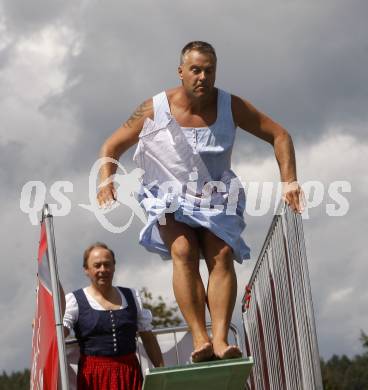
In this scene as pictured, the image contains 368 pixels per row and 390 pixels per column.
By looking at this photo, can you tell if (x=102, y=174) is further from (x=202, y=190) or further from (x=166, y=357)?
(x=166, y=357)

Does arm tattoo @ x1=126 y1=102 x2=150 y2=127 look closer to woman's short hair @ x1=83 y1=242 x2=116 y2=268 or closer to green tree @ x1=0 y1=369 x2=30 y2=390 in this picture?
woman's short hair @ x1=83 y1=242 x2=116 y2=268

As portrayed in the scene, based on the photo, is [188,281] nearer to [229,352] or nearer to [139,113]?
[229,352]

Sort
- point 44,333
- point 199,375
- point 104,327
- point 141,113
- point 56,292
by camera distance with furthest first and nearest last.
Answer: point 104,327, point 141,113, point 44,333, point 199,375, point 56,292

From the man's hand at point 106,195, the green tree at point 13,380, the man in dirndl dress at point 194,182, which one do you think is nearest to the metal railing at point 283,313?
the man in dirndl dress at point 194,182

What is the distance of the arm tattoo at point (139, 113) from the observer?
7526 mm

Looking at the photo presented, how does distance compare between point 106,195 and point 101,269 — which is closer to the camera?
point 106,195

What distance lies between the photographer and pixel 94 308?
27.3ft

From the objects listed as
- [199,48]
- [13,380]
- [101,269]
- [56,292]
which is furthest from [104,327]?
[13,380]

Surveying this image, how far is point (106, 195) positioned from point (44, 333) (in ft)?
2.85

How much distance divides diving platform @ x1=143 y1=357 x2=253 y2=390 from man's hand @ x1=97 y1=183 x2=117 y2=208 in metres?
1.06

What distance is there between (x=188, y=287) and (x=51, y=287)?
884 millimetres

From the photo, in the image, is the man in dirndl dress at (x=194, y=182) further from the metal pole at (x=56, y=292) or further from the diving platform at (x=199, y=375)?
the metal pole at (x=56, y=292)

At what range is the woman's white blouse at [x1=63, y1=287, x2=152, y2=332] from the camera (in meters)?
8.27

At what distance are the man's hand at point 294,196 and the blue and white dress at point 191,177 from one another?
0.32 m
